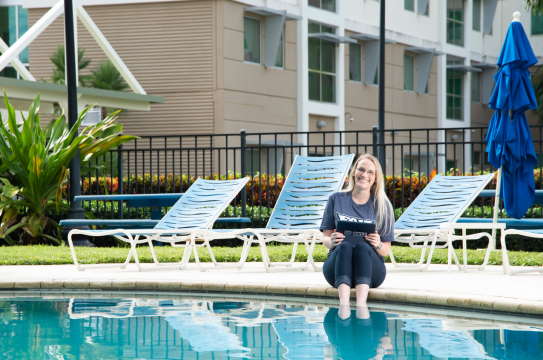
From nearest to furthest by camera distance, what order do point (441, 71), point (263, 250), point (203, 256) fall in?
point (263, 250) < point (203, 256) < point (441, 71)

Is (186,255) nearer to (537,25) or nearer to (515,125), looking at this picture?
(515,125)

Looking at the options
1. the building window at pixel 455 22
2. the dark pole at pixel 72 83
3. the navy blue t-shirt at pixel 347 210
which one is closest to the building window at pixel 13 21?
the building window at pixel 455 22

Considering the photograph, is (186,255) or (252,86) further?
(252,86)

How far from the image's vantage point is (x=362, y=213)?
27.9ft

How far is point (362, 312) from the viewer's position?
25.9 ft

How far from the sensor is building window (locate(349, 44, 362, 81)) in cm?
3591

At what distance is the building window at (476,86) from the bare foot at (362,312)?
3679 cm

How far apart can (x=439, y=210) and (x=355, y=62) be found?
25436 millimetres

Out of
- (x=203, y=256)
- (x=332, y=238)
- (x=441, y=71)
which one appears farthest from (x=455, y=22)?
(x=332, y=238)

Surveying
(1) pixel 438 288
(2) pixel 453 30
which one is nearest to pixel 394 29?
(2) pixel 453 30

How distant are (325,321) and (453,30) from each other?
35.4 m

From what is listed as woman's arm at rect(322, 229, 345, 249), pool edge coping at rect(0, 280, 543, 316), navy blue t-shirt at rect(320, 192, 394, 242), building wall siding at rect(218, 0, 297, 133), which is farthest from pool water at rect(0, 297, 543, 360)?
building wall siding at rect(218, 0, 297, 133)

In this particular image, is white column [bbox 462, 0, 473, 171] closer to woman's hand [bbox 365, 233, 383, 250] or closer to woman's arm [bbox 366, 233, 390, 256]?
woman's arm [bbox 366, 233, 390, 256]

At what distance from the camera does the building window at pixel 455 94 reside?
139ft
